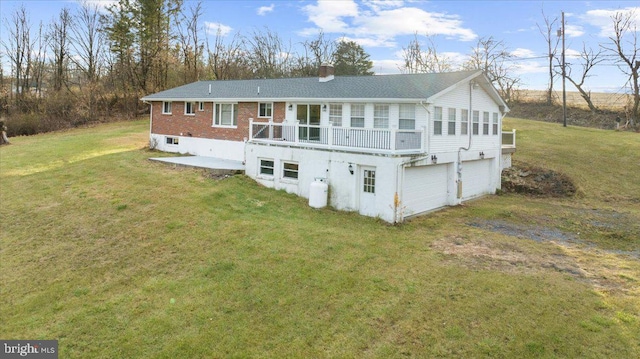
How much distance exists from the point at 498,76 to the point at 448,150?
35285 millimetres

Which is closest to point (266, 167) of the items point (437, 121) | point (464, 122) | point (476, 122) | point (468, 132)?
point (437, 121)

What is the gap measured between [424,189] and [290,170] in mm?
5589

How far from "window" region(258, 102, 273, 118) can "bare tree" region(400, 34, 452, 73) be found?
105 feet

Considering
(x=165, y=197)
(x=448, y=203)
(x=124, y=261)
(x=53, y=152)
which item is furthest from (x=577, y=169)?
(x=53, y=152)

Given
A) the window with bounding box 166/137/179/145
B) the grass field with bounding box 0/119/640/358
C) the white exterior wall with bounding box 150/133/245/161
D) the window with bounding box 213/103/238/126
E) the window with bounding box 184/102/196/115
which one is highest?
the window with bounding box 184/102/196/115

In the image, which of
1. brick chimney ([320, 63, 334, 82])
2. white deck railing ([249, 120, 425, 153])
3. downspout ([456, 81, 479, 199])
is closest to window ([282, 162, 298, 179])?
white deck railing ([249, 120, 425, 153])

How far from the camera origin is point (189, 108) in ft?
76.1

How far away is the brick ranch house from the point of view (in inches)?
575

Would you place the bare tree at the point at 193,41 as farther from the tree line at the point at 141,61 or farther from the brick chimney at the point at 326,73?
the brick chimney at the point at 326,73

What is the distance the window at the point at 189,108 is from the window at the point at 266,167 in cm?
753

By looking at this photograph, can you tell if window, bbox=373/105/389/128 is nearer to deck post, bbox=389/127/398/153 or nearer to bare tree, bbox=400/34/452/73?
deck post, bbox=389/127/398/153

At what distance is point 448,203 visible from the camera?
57.3 ft

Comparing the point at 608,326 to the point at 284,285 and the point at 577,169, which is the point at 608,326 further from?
the point at 577,169

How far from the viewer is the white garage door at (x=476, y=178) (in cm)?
1877
